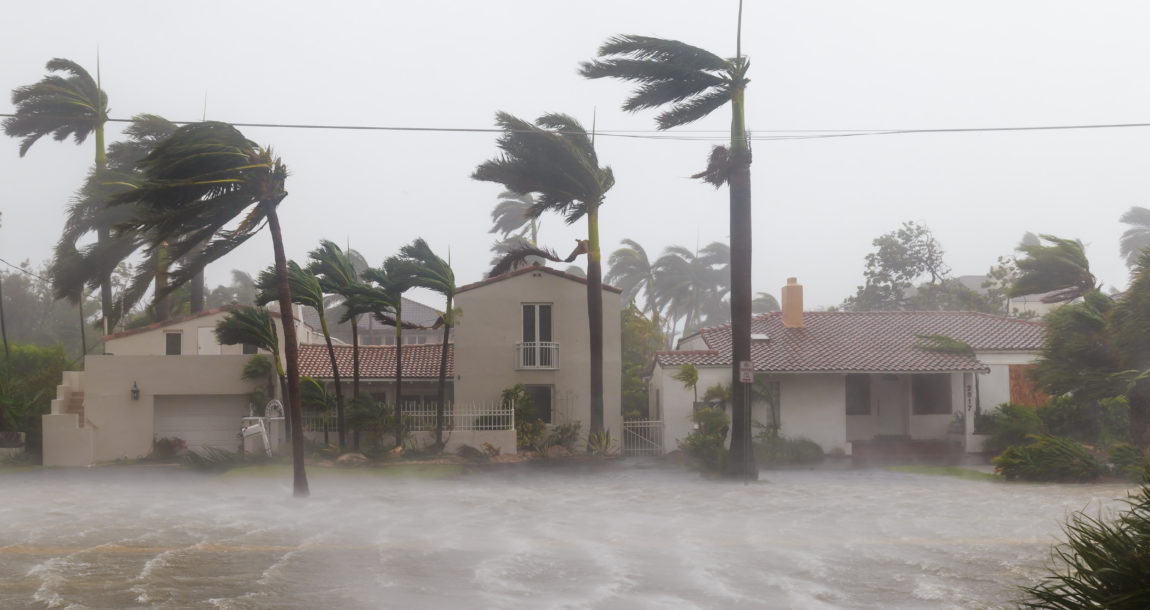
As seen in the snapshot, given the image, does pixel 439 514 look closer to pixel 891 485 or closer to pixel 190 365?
pixel 891 485

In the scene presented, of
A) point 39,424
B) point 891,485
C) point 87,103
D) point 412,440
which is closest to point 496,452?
point 412,440

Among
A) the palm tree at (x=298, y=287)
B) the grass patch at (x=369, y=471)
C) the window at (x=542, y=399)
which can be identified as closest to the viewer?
the palm tree at (x=298, y=287)

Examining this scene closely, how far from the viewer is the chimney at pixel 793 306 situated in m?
34.7

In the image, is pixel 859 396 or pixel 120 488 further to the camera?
pixel 859 396

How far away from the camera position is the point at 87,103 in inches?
1423

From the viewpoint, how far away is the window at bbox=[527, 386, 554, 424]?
105 ft

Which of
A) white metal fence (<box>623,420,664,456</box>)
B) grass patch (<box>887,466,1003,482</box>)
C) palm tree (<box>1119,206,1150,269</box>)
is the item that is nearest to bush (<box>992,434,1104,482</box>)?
grass patch (<box>887,466,1003,482</box>)

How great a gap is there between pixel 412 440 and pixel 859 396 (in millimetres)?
14981

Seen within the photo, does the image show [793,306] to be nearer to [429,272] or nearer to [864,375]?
[864,375]

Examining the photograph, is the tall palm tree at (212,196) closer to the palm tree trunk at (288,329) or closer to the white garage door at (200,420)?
the palm tree trunk at (288,329)

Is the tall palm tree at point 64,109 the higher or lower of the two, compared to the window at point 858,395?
higher

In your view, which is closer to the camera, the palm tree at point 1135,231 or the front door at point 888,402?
the front door at point 888,402

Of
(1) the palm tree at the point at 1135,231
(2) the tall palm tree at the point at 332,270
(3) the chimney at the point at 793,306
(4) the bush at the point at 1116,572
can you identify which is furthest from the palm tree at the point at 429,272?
(1) the palm tree at the point at 1135,231

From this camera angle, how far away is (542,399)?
32.2 metres
